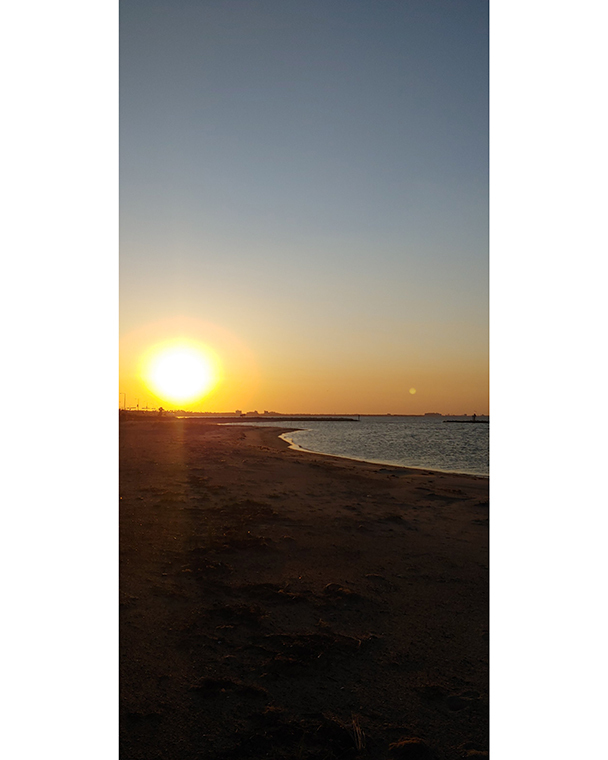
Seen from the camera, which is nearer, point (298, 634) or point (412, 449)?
point (298, 634)

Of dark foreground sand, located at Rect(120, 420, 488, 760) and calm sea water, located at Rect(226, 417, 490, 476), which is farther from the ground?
dark foreground sand, located at Rect(120, 420, 488, 760)

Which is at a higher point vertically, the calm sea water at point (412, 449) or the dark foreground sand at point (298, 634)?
the dark foreground sand at point (298, 634)

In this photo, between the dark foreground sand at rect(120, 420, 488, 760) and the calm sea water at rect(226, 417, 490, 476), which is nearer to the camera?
the dark foreground sand at rect(120, 420, 488, 760)

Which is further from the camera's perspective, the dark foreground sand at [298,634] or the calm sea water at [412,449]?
the calm sea water at [412,449]

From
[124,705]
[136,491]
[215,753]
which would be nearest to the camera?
[215,753]

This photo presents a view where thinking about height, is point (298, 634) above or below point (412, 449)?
above

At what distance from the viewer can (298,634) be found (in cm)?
325

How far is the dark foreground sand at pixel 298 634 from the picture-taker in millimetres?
2273

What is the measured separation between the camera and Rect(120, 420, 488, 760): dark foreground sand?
227 centimetres
